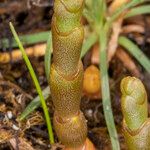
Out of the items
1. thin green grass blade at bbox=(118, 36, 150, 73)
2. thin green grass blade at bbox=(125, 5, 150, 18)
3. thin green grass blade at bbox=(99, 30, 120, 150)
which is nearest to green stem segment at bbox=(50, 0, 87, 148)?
thin green grass blade at bbox=(99, 30, 120, 150)

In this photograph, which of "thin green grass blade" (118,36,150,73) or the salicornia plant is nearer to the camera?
the salicornia plant

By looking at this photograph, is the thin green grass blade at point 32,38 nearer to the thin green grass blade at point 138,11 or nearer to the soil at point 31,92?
the soil at point 31,92

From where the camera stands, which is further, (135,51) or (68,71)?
(135,51)

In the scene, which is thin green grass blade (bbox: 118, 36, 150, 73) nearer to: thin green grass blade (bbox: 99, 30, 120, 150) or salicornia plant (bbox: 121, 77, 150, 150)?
thin green grass blade (bbox: 99, 30, 120, 150)

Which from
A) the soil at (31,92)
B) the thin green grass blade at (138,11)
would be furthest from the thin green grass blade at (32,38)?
the thin green grass blade at (138,11)

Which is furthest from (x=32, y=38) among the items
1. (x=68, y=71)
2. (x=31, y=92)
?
(x=68, y=71)

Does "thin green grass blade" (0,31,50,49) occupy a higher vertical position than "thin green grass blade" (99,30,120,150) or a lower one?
higher

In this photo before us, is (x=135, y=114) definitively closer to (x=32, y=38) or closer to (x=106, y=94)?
(x=106, y=94)
